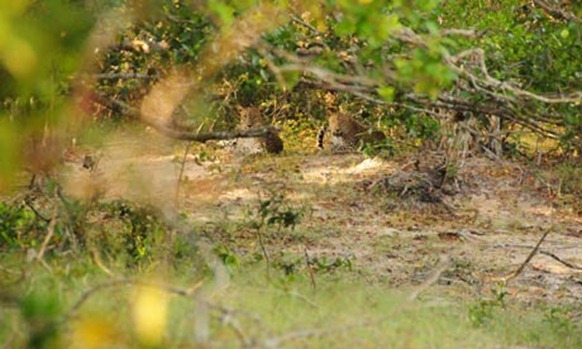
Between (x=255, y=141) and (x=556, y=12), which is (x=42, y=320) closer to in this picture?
(x=556, y=12)

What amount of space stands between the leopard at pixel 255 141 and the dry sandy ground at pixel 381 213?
25 centimetres

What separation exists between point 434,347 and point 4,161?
2.19 metres

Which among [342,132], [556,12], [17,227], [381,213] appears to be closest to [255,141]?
[342,132]

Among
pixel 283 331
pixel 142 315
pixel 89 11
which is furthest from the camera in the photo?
pixel 89 11

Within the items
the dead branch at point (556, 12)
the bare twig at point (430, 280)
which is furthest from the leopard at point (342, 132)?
the bare twig at point (430, 280)

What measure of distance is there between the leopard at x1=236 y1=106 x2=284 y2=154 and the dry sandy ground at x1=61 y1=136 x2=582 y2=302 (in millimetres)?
245

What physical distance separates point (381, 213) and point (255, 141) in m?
4.42

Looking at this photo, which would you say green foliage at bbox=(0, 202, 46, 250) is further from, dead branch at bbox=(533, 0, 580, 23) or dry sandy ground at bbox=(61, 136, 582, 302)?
dead branch at bbox=(533, 0, 580, 23)

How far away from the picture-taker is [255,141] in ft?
59.3

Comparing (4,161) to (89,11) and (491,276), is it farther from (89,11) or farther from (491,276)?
(491,276)

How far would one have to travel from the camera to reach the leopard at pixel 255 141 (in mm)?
17281

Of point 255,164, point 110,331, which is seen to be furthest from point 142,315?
point 255,164

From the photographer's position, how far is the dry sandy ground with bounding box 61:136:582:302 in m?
9.37

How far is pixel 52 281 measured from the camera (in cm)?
519
